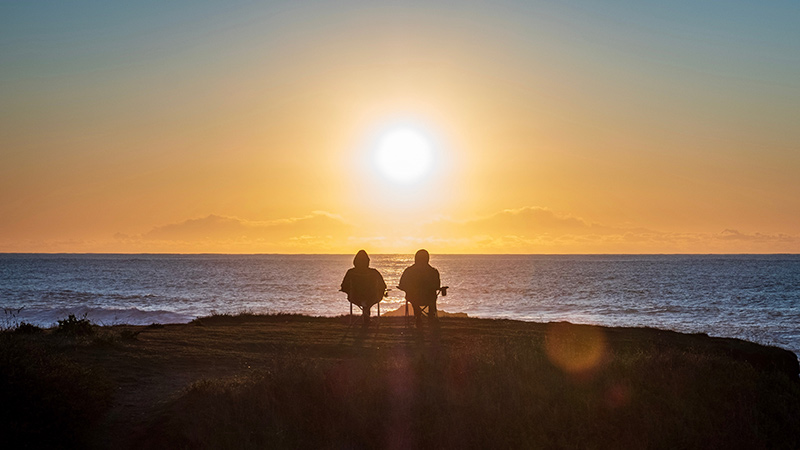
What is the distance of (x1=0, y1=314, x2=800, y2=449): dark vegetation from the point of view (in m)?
8.80

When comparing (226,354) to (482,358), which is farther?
(226,354)

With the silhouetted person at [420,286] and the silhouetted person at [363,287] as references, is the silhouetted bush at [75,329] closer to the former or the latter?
the silhouetted person at [363,287]

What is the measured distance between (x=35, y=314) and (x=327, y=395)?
3185 centimetres

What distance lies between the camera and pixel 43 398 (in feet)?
28.1

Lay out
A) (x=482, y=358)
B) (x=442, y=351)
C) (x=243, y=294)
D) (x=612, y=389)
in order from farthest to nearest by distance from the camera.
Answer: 1. (x=243, y=294)
2. (x=442, y=351)
3. (x=482, y=358)
4. (x=612, y=389)

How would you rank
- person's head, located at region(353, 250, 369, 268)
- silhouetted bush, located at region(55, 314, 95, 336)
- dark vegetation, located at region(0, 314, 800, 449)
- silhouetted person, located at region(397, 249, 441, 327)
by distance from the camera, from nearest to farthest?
1. dark vegetation, located at region(0, 314, 800, 449)
2. silhouetted bush, located at region(55, 314, 95, 336)
3. silhouetted person, located at region(397, 249, 441, 327)
4. person's head, located at region(353, 250, 369, 268)

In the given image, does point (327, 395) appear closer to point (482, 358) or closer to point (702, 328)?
point (482, 358)

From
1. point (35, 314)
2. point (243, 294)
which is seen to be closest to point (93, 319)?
point (35, 314)

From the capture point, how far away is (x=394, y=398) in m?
9.98

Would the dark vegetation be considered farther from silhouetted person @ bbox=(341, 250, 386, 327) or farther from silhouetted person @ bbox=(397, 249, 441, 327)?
silhouetted person @ bbox=(341, 250, 386, 327)

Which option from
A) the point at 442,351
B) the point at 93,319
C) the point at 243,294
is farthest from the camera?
the point at 243,294

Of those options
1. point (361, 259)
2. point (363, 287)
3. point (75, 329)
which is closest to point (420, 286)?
point (363, 287)

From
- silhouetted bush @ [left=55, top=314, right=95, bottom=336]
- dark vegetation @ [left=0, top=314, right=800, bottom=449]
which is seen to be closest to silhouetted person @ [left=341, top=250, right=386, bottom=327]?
dark vegetation @ [left=0, top=314, right=800, bottom=449]

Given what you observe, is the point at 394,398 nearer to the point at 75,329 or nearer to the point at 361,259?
the point at 361,259
